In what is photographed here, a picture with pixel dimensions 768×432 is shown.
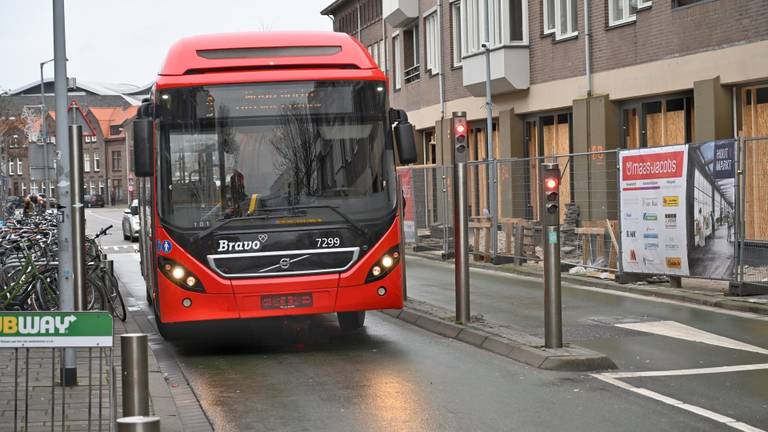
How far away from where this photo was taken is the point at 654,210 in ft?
56.0

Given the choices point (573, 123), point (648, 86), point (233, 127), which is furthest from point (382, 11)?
point (233, 127)

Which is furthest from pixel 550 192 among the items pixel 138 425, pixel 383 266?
pixel 138 425

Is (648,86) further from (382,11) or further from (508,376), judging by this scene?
(382,11)

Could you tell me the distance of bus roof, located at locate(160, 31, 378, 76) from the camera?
38.1 feet

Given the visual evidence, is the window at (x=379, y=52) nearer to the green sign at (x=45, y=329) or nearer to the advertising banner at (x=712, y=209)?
the advertising banner at (x=712, y=209)

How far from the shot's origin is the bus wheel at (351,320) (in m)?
13.4

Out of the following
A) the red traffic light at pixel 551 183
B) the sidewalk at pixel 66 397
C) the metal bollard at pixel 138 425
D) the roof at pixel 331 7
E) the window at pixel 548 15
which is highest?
the roof at pixel 331 7

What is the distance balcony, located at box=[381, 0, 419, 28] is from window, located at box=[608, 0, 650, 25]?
1423cm

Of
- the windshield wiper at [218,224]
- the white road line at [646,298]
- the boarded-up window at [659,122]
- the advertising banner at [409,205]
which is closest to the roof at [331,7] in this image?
the advertising banner at [409,205]

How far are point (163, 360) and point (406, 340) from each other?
2644 millimetres

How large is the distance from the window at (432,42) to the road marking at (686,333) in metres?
24.2

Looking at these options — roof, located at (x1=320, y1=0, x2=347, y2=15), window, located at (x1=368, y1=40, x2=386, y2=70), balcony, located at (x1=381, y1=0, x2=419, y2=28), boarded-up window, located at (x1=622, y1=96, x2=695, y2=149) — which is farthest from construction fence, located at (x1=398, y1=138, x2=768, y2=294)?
roof, located at (x1=320, y1=0, x2=347, y2=15)

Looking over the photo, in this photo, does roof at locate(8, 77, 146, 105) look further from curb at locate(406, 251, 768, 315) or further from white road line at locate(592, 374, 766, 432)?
white road line at locate(592, 374, 766, 432)

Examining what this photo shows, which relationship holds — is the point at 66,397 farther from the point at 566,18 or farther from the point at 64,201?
the point at 566,18
